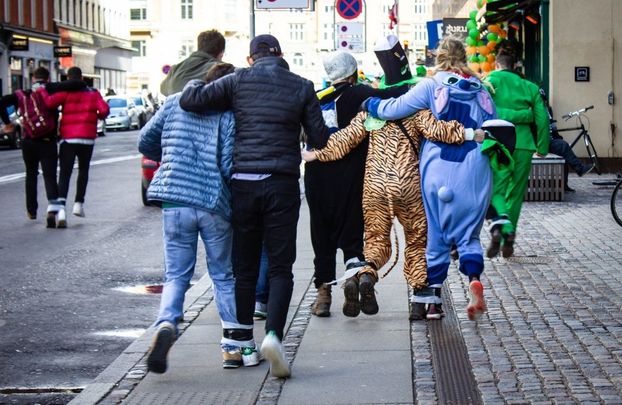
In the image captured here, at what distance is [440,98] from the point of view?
848 cm

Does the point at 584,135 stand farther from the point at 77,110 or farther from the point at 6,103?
the point at 6,103

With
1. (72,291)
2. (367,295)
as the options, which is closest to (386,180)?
(367,295)

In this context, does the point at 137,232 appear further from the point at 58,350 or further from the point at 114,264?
the point at 58,350

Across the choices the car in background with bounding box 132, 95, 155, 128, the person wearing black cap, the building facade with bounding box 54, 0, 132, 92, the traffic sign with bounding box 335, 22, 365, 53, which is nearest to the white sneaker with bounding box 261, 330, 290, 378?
the person wearing black cap

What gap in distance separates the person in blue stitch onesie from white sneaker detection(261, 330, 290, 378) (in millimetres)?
1893

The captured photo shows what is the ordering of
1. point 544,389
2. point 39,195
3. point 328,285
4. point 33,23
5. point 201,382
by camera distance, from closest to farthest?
point 544,389, point 201,382, point 328,285, point 39,195, point 33,23

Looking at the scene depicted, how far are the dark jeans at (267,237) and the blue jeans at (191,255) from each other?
0.17ft

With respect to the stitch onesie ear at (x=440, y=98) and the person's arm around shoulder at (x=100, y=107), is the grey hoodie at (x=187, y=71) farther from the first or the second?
the person's arm around shoulder at (x=100, y=107)

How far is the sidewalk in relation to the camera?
6508 mm

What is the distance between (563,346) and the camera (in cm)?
762

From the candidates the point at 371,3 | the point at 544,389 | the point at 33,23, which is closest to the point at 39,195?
the point at 544,389

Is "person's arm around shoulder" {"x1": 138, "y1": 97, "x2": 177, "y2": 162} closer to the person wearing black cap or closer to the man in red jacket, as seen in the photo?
the person wearing black cap


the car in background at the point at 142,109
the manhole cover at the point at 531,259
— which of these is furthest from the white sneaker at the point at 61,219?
the car in background at the point at 142,109

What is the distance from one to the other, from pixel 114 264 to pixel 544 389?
677 cm
